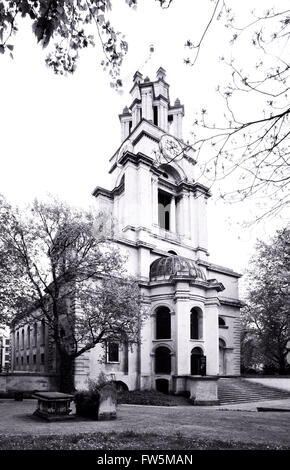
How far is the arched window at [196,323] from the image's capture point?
29.4m

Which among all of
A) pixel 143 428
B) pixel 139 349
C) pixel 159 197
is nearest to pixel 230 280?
pixel 159 197

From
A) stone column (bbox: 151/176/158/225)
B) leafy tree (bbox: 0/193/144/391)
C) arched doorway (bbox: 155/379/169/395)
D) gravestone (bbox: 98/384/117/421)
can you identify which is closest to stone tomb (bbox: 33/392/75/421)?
gravestone (bbox: 98/384/117/421)

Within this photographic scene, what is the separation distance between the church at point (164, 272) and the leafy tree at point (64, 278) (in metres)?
2.97

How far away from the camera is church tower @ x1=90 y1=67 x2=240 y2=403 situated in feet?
90.9

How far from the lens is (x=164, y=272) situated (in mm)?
30406

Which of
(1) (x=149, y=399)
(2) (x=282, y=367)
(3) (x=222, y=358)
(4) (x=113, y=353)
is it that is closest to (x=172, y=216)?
(3) (x=222, y=358)

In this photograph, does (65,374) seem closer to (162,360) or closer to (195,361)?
(162,360)

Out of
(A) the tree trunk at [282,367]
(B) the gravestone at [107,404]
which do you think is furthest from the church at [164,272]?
(B) the gravestone at [107,404]

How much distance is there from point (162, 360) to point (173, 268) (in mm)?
7081

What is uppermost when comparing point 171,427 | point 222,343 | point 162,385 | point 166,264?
point 166,264

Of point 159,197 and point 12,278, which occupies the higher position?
point 159,197

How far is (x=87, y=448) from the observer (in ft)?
24.3

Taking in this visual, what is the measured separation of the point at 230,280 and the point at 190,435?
3090cm
